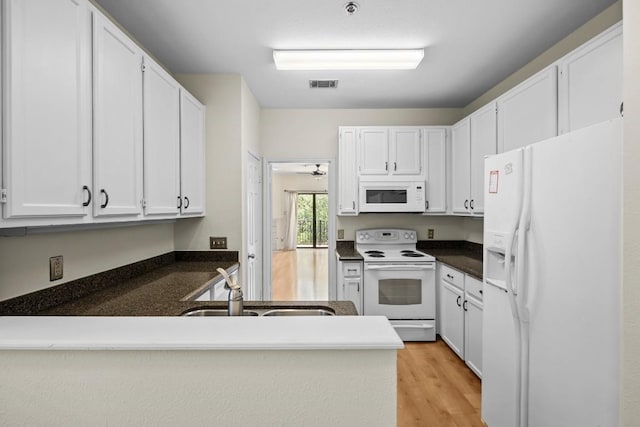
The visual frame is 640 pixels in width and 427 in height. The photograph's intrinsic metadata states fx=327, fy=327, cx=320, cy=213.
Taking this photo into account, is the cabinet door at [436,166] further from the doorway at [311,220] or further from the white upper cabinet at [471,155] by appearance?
the doorway at [311,220]

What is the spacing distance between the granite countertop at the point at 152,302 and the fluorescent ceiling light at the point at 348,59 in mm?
1785

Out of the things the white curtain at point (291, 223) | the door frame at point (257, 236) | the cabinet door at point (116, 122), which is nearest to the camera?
the cabinet door at point (116, 122)

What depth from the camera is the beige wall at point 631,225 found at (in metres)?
1.08

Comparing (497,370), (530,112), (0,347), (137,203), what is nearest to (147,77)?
(137,203)

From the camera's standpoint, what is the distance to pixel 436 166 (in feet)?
12.3

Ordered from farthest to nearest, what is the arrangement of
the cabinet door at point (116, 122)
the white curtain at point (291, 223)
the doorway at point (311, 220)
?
the doorway at point (311, 220) → the white curtain at point (291, 223) → the cabinet door at point (116, 122)

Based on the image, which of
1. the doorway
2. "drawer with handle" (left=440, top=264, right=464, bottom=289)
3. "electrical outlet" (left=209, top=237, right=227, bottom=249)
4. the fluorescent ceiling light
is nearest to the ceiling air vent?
the fluorescent ceiling light

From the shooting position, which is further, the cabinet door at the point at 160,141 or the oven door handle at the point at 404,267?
the oven door handle at the point at 404,267

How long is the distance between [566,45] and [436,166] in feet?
5.28

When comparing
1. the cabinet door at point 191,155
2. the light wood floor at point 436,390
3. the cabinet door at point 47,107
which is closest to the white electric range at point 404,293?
the light wood floor at point 436,390

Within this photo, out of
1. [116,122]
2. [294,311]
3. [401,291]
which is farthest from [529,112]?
[116,122]

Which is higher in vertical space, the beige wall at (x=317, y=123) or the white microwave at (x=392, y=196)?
the beige wall at (x=317, y=123)

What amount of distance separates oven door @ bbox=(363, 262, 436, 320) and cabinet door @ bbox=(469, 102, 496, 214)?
793 millimetres

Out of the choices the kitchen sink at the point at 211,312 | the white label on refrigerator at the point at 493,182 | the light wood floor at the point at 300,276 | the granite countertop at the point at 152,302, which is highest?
the white label on refrigerator at the point at 493,182
